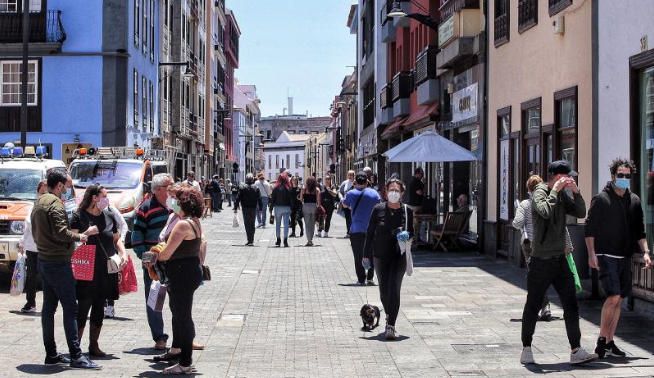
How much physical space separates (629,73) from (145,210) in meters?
6.46

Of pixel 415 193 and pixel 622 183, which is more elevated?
pixel 622 183

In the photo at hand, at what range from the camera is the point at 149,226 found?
988 centimetres

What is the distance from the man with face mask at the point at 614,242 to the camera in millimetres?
9141

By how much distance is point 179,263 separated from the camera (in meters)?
8.41

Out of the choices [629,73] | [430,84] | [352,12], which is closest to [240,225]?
[430,84]

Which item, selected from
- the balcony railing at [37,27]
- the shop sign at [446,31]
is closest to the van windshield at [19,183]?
the shop sign at [446,31]

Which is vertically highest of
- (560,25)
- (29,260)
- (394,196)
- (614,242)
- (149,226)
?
(560,25)

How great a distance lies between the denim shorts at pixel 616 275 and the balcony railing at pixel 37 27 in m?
26.3

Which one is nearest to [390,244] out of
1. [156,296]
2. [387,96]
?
[156,296]

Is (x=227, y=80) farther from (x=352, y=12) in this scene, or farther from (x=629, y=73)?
(x=629, y=73)

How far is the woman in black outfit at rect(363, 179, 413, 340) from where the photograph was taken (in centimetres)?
1046

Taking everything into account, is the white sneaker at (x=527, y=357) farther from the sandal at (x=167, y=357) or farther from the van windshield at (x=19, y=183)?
the van windshield at (x=19, y=183)

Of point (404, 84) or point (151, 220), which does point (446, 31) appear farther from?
point (151, 220)

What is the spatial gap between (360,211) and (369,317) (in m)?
4.08
